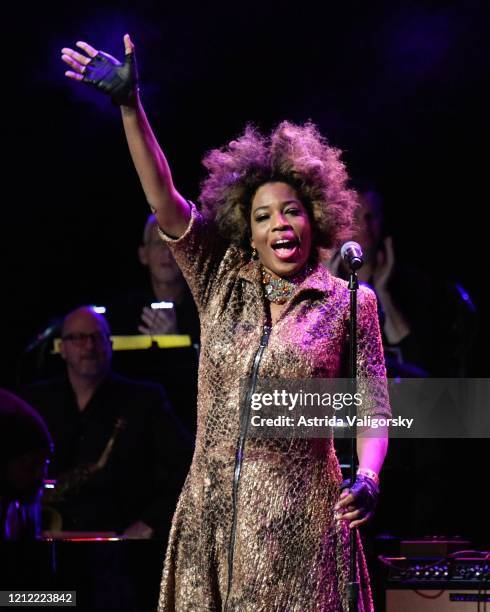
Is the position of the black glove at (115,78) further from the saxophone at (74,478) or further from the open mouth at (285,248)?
the saxophone at (74,478)

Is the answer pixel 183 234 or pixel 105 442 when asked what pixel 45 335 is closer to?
pixel 105 442

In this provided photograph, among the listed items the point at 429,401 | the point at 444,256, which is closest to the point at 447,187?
the point at 444,256

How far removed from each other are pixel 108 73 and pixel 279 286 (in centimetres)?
76

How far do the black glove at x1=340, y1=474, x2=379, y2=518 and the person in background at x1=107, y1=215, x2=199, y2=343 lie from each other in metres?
3.02

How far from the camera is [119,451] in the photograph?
5.44m

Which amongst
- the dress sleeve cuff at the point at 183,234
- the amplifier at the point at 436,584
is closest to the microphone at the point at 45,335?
the amplifier at the point at 436,584

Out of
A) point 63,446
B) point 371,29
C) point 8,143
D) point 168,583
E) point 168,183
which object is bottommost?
point 168,583

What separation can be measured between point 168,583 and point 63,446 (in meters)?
2.74

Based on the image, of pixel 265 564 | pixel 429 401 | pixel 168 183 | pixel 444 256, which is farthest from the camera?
pixel 444 256

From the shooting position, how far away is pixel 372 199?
5906mm

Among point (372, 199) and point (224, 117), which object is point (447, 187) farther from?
point (224, 117)

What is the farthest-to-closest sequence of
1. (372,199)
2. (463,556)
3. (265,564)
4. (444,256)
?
(444,256), (372,199), (463,556), (265,564)

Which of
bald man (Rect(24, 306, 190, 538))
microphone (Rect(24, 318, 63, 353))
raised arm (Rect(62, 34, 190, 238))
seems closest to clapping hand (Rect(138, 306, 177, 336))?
bald man (Rect(24, 306, 190, 538))

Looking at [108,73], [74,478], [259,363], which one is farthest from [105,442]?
[108,73]
